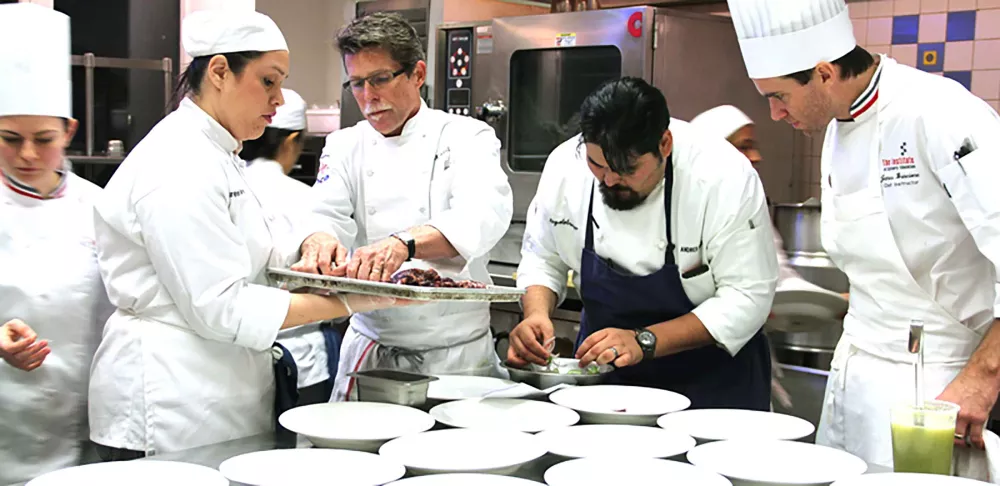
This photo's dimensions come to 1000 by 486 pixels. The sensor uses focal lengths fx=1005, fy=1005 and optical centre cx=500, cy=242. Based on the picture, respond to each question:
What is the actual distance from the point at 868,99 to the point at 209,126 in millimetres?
1300

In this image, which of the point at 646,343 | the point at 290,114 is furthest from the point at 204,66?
the point at 290,114

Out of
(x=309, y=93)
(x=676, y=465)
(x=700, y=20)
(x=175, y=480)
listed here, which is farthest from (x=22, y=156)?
(x=309, y=93)

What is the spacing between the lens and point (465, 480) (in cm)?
146

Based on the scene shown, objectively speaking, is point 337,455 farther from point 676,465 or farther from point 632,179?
point 632,179

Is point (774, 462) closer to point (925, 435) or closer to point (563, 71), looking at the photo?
point (925, 435)

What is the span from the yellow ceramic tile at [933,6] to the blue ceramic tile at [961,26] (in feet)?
0.11

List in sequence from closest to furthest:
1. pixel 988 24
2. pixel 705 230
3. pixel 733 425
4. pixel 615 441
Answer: pixel 615 441 → pixel 733 425 → pixel 705 230 → pixel 988 24

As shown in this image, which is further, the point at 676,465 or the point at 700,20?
the point at 700,20

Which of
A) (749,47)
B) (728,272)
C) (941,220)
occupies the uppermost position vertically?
(749,47)

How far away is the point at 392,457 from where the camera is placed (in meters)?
1.54

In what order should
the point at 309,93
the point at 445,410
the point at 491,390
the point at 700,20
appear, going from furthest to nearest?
the point at 309,93 → the point at 700,20 → the point at 491,390 → the point at 445,410

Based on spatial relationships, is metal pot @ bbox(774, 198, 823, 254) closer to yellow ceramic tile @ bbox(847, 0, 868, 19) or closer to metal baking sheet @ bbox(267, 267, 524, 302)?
yellow ceramic tile @ bbox(847, 0, 868, 19)

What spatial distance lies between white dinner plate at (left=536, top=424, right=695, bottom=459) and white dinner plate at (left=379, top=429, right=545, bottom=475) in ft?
0.14

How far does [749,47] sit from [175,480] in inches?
55.9
